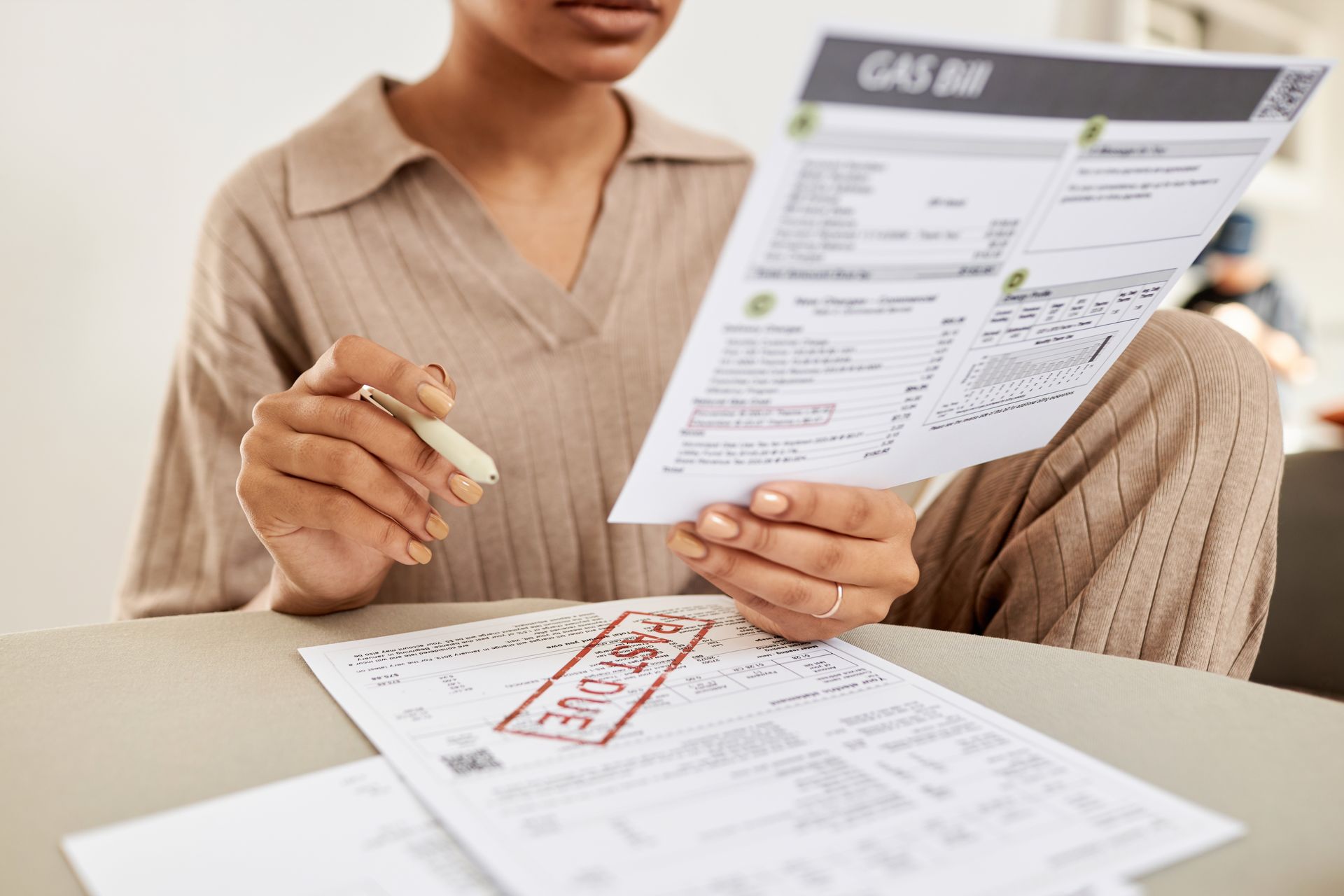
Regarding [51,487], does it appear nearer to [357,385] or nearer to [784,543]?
[357,385]

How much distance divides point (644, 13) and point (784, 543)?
1.31 feet

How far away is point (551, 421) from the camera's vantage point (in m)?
0.74

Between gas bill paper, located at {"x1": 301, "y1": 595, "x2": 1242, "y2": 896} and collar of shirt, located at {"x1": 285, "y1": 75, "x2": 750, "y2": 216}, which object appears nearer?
gas bill paper, located at {"x1": 301, "y1": 595, "x2": 1242, "y2": 896}

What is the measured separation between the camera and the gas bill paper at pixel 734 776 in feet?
0.87

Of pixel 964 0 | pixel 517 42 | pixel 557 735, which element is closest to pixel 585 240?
pixel 517 42

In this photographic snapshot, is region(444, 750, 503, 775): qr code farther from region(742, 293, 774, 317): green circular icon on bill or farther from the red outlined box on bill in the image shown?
region(742, 293, 774, 317): green circular icon on bill

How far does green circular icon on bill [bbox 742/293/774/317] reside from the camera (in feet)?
1.10

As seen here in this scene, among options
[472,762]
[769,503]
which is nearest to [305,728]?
[472,762]

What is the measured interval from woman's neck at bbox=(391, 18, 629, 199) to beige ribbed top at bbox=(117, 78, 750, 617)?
0.04 meters

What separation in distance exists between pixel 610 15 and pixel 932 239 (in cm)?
37

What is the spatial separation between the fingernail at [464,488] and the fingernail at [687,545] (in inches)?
3.6

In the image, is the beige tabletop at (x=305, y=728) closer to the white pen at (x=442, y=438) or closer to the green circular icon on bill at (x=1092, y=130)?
the white pen at (x=442, y=438)

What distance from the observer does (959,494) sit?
648mm

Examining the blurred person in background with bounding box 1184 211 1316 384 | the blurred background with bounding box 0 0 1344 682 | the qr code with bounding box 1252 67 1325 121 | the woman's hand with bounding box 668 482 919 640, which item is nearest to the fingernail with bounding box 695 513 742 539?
the woman's hand with bounding box 668 482 919 640
